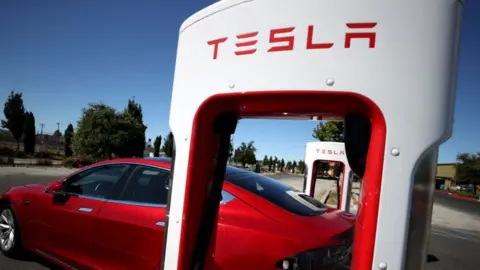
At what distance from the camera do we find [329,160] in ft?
24.6

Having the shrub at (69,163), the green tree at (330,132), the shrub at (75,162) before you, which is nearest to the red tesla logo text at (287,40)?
the green tree at (330,132)

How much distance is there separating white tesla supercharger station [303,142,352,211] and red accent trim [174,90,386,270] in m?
5.99

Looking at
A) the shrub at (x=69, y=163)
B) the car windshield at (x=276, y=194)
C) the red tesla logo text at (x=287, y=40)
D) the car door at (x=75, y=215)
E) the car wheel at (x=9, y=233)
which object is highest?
the red tesla logo text at (x=287, y=40)

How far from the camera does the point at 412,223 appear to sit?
3.43 ft

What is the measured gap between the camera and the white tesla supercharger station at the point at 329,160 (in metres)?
7.21

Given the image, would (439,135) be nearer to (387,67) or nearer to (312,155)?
(387,67)

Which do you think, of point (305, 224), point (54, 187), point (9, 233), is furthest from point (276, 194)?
point (9, 233)

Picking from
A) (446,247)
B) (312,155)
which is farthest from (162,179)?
(446,247)

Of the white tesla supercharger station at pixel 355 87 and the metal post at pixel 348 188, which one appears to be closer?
the white tesla supercharger station at pixel 355 87

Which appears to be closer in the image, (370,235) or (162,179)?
(370,235)

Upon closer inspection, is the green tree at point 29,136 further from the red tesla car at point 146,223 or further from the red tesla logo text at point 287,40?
the red tesla logo text at point 287,40

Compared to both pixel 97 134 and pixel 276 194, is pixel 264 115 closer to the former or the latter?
pixel 276 194

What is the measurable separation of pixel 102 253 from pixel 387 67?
291 centimetres

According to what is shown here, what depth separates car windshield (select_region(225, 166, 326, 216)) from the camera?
2.68m
